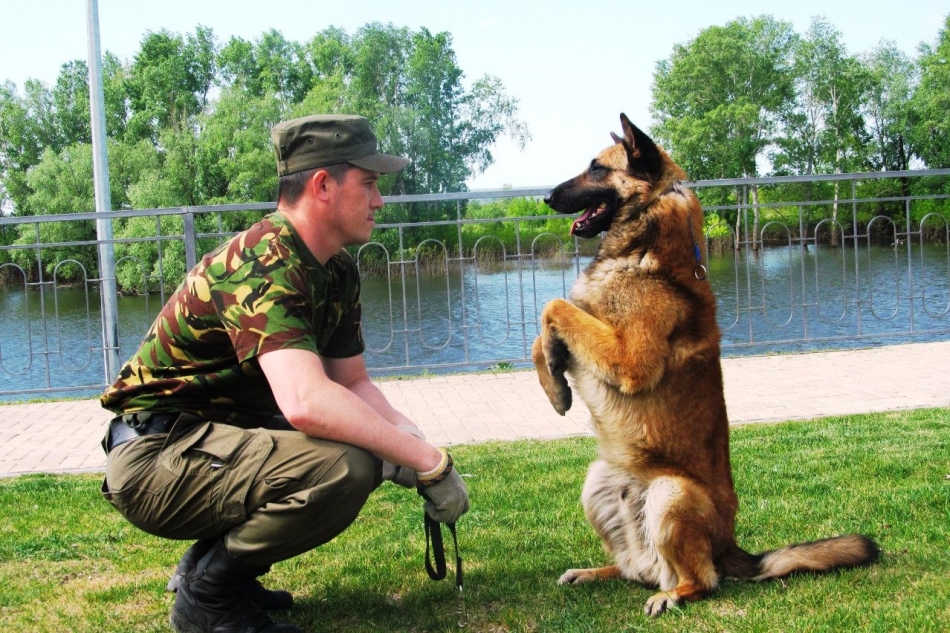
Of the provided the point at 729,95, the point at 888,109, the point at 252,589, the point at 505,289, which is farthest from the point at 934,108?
the point at 252,589

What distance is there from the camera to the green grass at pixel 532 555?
117 inches

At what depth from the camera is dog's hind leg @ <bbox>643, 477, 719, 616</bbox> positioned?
2.99 meters

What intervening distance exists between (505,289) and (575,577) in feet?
23.1

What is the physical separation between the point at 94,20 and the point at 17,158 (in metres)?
45.3

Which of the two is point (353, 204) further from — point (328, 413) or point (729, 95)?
point (729, 95)

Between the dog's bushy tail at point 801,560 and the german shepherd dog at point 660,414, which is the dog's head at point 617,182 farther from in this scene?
the dog's bushy tail at point 801,560

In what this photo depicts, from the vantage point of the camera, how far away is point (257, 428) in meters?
2.92

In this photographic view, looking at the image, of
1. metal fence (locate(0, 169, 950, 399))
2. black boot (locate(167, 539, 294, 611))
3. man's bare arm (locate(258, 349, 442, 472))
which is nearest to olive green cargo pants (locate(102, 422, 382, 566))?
man's bare arm (locate(258, 349, 442, 472))

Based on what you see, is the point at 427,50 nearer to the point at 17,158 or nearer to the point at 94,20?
the point at 17,158

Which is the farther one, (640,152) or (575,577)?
(640,152)

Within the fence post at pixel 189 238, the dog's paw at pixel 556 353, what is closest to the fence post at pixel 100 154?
the fence post at pixel 189 238

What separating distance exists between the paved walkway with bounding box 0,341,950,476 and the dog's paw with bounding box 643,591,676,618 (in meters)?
2.71

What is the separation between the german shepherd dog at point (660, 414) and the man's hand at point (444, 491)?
0.72 metres

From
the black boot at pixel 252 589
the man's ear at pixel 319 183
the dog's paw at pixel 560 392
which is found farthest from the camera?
the dog's paw at pixel 560 392
